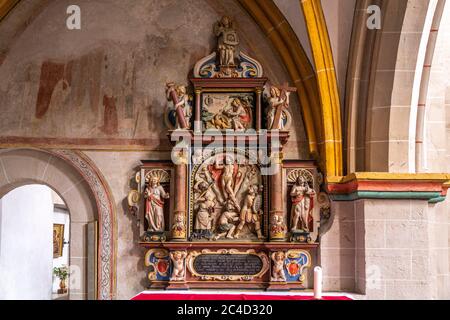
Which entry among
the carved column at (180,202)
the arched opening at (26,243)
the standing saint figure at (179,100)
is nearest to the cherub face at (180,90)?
Result: the standing saint figure at (179,100)

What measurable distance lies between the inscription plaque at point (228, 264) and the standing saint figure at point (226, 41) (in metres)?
2.33

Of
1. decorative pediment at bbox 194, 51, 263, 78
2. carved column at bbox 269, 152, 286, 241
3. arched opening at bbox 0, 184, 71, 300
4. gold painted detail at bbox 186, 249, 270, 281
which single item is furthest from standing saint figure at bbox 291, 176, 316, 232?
arched opening at bbox 0, 184, 71, 300

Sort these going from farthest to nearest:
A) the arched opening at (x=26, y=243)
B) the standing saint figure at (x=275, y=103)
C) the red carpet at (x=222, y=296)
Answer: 1. the arched opening at (x=26, y=243)
2. the standing saint figure at (x=275, y=103)
3. the red carpet at (x=222, y=296)

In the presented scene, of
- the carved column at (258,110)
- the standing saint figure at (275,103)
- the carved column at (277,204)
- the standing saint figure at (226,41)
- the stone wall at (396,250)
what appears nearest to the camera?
the stone wall at (396,250)

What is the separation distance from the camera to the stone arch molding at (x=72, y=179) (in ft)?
25.4

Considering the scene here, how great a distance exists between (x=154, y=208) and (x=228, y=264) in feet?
3.61

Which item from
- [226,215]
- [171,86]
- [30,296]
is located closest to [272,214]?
[226,215]

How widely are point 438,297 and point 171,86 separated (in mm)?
4036

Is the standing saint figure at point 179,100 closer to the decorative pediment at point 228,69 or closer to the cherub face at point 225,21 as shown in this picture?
the decorative pediment at point 228,69

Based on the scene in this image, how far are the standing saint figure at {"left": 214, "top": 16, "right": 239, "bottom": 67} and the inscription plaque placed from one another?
233cm

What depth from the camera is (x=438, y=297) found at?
24.8ft

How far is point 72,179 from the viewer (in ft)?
25.7

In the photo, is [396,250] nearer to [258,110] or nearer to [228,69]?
[258,110]

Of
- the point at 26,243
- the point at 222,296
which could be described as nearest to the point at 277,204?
the point at 222,296
